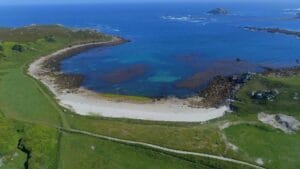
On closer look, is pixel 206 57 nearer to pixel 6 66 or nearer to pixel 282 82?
pixel 282 82

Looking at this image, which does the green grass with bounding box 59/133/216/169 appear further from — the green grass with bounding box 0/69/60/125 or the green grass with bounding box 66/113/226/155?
the green grass with bounding box 0/69/60/125

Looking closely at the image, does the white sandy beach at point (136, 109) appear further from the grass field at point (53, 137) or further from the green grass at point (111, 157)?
the green grass at point (111, 157)

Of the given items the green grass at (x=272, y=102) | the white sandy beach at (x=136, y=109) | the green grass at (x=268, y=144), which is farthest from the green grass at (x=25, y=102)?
the green grass at (x=272, y=102)

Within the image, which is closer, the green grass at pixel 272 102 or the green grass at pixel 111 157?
the green grass at pixel 111 157

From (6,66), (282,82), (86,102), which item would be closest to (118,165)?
(86,102)

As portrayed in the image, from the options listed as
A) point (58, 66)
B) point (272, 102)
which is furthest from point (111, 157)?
point (58, 66)
